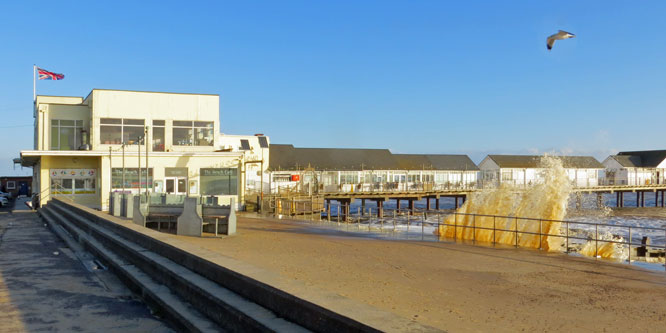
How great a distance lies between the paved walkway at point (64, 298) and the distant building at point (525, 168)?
73.0m

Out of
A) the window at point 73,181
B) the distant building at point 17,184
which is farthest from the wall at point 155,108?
the distant building at point 17,184

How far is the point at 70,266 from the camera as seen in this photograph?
35.6 ft

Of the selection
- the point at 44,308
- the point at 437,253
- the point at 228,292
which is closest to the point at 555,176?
the point at 437,253

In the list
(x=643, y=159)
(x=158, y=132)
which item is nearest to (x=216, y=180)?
(x=158, y=132)

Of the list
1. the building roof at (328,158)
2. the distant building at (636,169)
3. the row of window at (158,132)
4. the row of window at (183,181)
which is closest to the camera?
the row of window at (183,181)

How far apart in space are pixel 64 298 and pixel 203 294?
9.04ft

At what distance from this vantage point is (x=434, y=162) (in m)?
80.4

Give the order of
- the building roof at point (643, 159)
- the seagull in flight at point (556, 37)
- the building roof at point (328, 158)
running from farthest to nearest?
the building roof at point (643, 159) → the building roof at point (328, 158) → the seagull in flight at point (556, 37)

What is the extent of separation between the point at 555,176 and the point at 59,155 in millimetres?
28334

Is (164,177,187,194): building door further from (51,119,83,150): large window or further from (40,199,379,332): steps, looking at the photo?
(40,199,379,332): steps

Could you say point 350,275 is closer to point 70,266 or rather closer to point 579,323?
point 579,323

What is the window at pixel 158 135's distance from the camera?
3619 centimetres

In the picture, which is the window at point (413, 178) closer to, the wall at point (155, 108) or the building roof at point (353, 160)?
the building roof at point (353, 160)

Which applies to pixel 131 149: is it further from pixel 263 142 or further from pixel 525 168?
pixel 525 168
